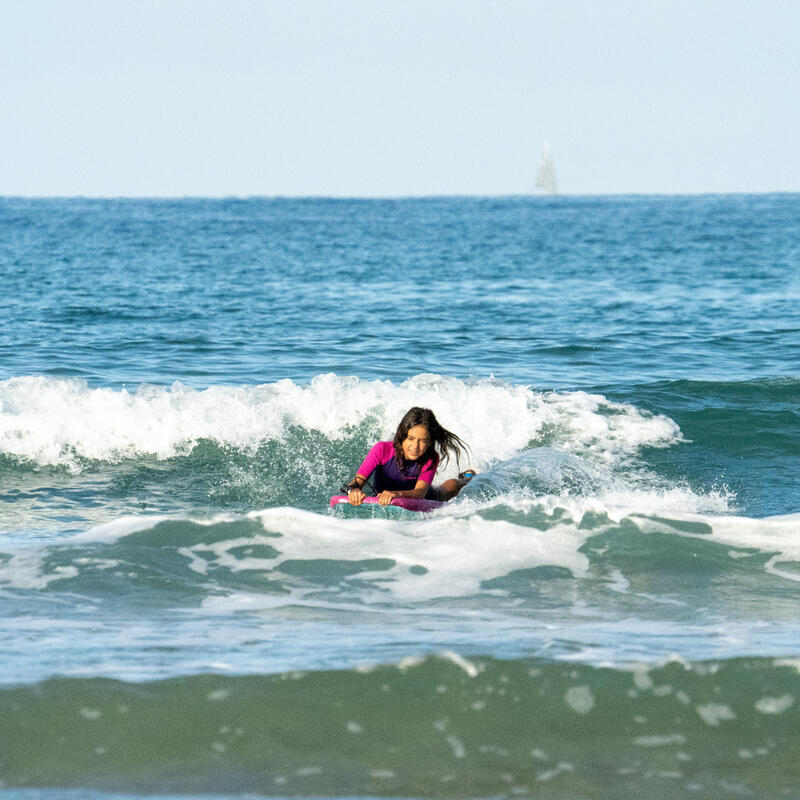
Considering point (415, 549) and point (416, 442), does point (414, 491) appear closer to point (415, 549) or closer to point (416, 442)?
point (416, 442)

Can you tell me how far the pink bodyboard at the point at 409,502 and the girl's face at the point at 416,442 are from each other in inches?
15.4

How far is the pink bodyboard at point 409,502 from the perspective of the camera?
898cm

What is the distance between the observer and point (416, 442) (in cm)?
918

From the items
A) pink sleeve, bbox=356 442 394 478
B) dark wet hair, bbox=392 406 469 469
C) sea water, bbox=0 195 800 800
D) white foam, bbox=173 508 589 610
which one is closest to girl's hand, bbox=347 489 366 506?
sea water, bbox=0 195 800 800

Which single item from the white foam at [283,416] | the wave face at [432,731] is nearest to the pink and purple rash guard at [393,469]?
the white foam at [283,416]

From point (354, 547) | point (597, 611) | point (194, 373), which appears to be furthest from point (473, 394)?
point (597, 611)

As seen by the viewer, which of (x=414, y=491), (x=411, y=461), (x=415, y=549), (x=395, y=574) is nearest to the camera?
(x=395, y=574)

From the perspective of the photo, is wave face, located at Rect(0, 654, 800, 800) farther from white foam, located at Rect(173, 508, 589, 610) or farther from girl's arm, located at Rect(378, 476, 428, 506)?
girl's arm, located at Rect(378, 476, 428, 506)

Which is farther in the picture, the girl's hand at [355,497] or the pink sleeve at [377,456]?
the pink sleeve at [377,456]

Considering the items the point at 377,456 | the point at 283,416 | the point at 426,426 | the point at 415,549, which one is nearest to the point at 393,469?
the point at 377,456

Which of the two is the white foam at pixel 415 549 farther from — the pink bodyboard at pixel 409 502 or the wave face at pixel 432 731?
the wave face at pixel 432 731

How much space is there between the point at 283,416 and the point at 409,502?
4847 mm

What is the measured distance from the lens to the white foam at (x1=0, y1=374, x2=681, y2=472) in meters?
12.8

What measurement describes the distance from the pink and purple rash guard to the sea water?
54cm
